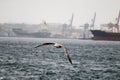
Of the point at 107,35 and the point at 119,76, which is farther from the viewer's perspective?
the point at 107,35

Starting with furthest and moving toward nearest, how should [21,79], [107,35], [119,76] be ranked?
[107,35]
[119,76]
[21,79]

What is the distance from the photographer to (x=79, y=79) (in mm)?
38188

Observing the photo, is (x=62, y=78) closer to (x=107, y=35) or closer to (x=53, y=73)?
(x=53, y=73)

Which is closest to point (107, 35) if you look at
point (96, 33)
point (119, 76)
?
point (96, 33)

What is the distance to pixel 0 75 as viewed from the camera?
40.5 meters

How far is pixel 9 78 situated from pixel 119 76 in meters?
15.8

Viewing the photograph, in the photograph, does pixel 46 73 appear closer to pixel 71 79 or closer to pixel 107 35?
pixel 71 79

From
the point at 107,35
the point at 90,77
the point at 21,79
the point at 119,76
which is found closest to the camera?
the point at 21,79

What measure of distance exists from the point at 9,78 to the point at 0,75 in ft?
10.8

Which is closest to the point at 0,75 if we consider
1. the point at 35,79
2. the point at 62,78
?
the point at 35,79

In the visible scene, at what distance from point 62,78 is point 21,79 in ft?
17.6

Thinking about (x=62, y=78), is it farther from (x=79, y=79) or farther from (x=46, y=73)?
(x=46, y=73)

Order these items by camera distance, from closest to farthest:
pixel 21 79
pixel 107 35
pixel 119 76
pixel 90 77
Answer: pixel 21 79 < pixel 90 77 < pixel 119 76 < pixel 107 35

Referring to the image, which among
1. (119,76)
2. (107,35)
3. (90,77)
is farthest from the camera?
(107,35)
